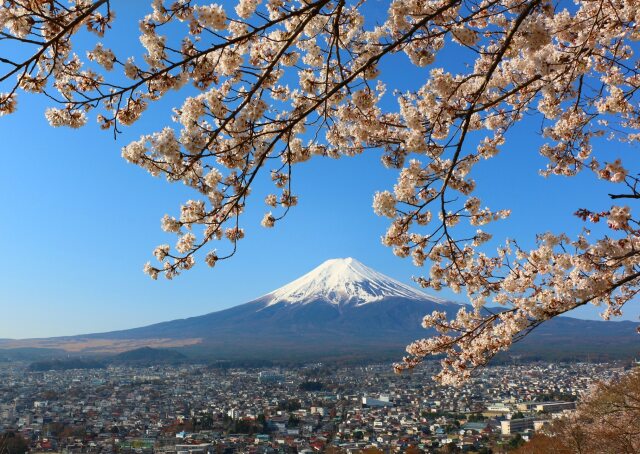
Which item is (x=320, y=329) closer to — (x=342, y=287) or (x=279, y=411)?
(x=342, y=287)

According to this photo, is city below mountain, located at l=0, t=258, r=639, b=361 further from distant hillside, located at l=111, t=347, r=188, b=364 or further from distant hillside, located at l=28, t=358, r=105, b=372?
distant hillside, located at l=28, t=358, r=105, b=372

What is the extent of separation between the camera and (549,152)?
4066mm

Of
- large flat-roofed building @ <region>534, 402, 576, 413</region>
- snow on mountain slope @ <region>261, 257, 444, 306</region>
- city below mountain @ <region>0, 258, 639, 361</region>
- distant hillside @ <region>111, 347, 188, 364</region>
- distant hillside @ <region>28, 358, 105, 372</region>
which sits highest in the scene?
snow on mountain slope @ <region>261, 257, 444, 306</region>

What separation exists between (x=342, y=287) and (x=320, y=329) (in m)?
25.9

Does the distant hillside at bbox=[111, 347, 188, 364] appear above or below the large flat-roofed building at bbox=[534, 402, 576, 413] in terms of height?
below

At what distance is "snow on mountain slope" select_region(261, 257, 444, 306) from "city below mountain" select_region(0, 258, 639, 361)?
0.22 m

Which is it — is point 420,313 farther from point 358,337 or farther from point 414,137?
point 414,137

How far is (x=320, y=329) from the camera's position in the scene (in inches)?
3794

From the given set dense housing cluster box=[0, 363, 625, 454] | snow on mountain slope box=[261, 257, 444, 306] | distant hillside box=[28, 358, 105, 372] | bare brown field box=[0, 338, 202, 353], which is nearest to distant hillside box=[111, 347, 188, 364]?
distant hillside box=[28, 358, 105, 372]

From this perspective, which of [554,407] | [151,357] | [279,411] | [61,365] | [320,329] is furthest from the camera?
[320,329]

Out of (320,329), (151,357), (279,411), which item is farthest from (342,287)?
(279,411)

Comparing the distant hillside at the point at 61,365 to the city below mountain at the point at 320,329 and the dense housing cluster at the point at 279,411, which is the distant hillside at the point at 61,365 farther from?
the city below mountain at the point at 320,329

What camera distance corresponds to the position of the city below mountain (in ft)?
245

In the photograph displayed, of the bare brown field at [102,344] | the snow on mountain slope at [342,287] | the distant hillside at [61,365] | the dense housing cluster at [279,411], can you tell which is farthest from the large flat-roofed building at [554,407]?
the snow on mountain slope at [342,287]
